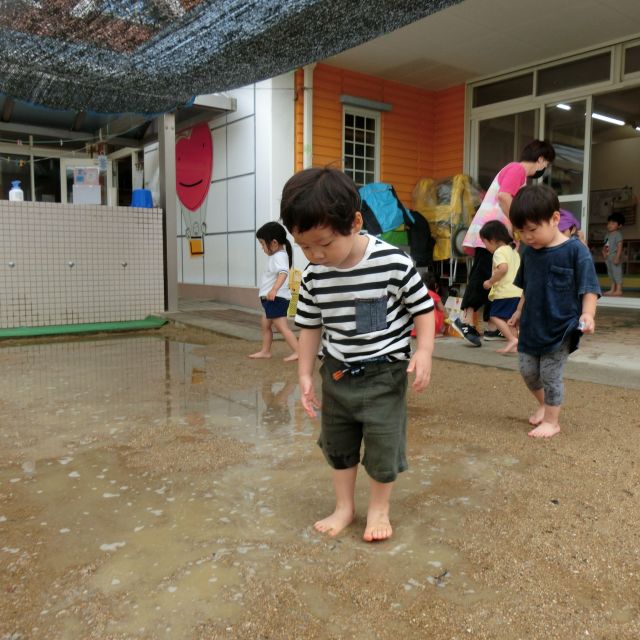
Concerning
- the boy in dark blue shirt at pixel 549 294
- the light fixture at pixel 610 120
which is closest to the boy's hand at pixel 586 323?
the boy in dark blue shirt at pixel 549 294

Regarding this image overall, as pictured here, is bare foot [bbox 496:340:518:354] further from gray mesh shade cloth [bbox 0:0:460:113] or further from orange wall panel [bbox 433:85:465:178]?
orange wall panel [bbox 433:85:465:178]

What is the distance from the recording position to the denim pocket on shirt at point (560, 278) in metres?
3.12

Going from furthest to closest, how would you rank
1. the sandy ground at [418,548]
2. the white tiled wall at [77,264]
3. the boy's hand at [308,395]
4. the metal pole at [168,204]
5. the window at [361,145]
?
the window at [361,145] → the metal pole at [168,204] → the white tiled wall at [77,264] → the boy's hand at [308,395] → the sandy ground at [418,548]

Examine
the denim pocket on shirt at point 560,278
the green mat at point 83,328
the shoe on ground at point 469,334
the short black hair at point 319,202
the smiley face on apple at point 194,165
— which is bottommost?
the green mat at point 83,328

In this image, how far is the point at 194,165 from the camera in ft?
33.0

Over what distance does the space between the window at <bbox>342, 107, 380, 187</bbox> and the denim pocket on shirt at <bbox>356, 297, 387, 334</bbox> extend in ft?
24.9

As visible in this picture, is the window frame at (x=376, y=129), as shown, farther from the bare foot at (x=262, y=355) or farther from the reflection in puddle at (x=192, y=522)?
the reflection in puddle at (x=192, y=522)

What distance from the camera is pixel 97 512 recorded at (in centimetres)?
226

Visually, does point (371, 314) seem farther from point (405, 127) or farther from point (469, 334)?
point (405, 127)

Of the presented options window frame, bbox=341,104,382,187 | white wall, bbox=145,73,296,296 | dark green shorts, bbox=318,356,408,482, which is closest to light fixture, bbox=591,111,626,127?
window frame, bbox=341,104,382,187

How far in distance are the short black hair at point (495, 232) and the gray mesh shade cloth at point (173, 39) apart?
6.38ft

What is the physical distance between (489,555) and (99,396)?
2.90 metres

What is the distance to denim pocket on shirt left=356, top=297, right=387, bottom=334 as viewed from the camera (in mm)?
2014

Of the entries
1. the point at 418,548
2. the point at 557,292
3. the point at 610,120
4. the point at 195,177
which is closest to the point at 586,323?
the point at 557,292
